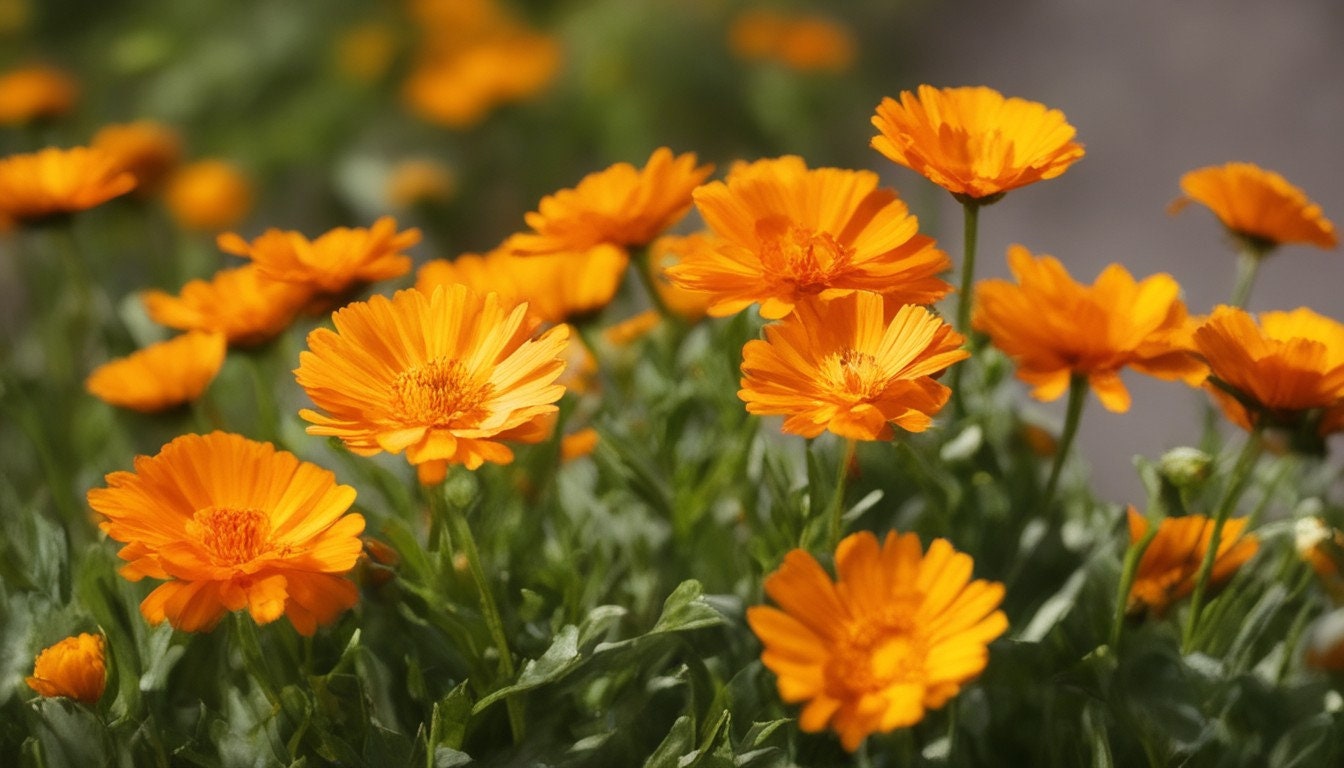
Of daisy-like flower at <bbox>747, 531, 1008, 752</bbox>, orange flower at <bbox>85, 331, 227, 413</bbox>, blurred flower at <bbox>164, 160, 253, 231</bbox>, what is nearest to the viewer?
daisy-like flower at <bbox>747, 531, 1008, 752</bbox>

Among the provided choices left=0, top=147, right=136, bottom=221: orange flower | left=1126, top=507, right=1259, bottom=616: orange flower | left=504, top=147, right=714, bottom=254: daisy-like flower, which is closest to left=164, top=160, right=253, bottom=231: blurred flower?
left=0, top=147, right=136, bottom=221: orange flower

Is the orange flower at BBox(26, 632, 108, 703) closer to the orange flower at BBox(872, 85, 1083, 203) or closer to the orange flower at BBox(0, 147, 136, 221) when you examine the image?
the orange flower at BBox(0, 147, 136, 221)

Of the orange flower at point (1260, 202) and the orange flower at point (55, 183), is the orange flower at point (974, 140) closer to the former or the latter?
the orange flower at point (1260, 202)

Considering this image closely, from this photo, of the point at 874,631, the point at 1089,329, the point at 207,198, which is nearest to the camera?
the point at 874,631

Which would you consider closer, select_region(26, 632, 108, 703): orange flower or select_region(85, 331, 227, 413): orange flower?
select_region(26, 632, 108, 703): orange flower

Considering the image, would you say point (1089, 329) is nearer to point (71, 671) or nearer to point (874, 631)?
point (874, 631)

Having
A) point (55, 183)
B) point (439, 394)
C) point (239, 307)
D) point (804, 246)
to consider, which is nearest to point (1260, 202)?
point (804, 246)

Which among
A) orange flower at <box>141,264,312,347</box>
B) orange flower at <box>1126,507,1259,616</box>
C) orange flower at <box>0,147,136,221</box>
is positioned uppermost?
orange flower at <box>0,147,136,221</box>
